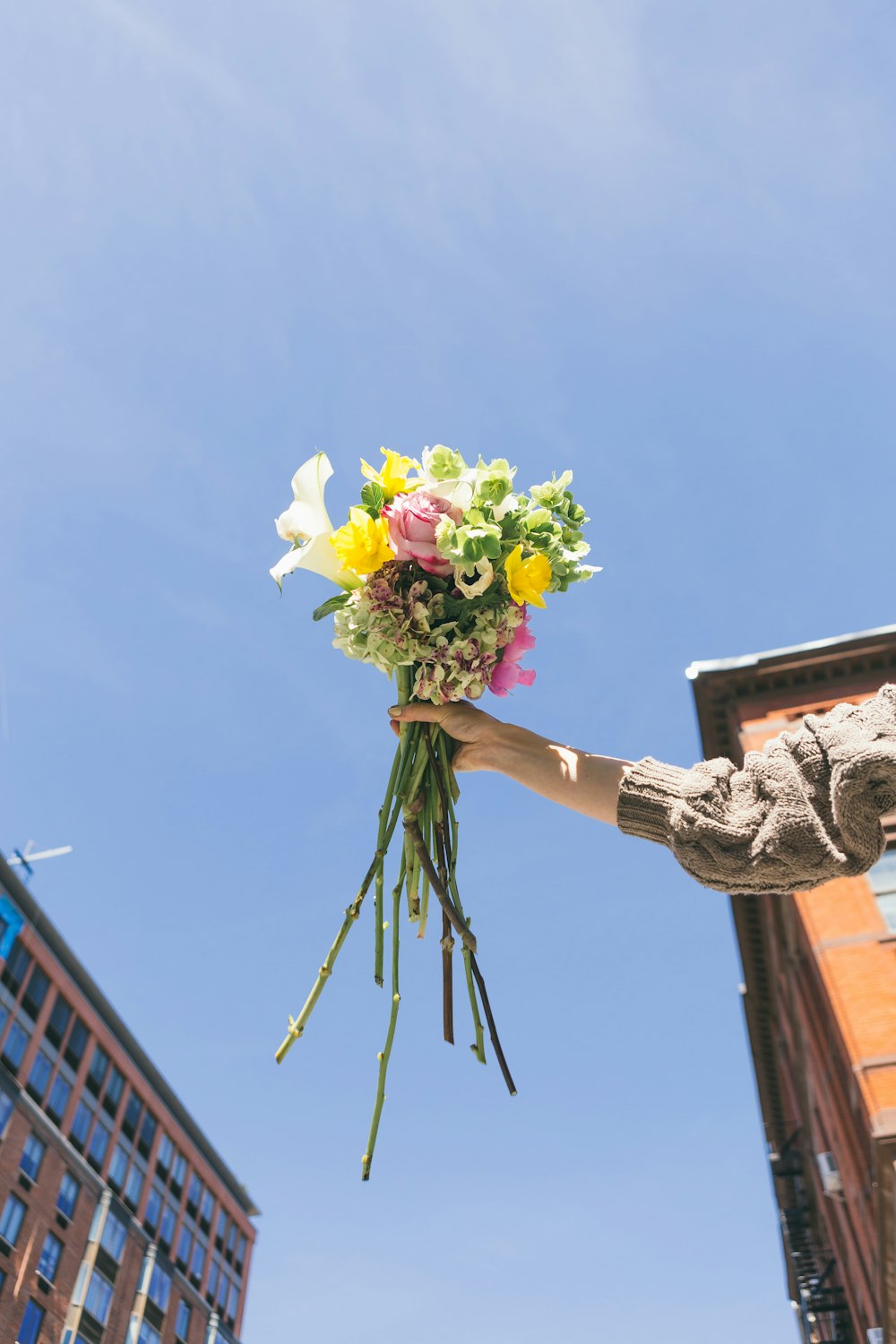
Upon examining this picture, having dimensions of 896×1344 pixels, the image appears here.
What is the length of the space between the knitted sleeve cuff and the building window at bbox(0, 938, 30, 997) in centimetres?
4657

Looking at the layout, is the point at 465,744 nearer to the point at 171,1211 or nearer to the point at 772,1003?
the point at 772,1003

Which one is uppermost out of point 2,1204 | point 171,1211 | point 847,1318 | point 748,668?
point 748,668

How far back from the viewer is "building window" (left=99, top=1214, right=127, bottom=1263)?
4547cm

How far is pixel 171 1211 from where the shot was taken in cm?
5356

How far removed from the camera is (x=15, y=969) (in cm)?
4506

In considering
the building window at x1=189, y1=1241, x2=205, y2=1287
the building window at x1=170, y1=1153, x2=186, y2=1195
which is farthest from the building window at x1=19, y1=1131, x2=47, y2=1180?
→ the building window at x1=189, y1=1241, x2=205, y2=1287

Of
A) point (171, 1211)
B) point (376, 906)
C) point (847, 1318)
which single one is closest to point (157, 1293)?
point (171, 1211)

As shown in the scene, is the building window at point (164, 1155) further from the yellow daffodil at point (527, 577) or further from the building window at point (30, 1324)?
the yellow daffodil at point (527, 577)

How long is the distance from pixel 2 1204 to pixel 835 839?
44203 millimetres

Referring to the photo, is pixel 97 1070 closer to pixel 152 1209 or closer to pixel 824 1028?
pixel 152 1209

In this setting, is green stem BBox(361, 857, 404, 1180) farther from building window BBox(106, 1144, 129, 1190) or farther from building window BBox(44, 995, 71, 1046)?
building window BBox(106, 1144, 129, 1190)

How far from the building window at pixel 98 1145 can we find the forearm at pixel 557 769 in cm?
5059

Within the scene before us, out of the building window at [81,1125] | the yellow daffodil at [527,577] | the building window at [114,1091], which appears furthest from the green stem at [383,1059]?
the building window at [114,1091]

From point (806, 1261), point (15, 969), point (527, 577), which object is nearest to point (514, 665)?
point (527, 577)
